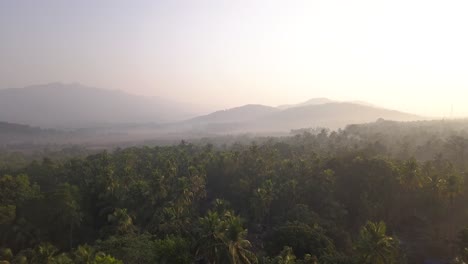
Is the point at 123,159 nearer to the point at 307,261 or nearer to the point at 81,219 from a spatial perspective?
the point at 81,219

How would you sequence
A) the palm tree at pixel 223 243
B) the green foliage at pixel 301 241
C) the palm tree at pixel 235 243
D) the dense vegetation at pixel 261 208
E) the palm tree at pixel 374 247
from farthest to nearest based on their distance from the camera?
the dense vegetation at pixel 261 208
the green foliage at pixel 301 241
the palm tree at pixel 374 247
the palm tree at pixel 223 243
the palm tree at pixel 235 243

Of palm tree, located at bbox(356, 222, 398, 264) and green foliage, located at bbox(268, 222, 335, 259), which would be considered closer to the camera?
palm tree, located at bbox(356, 222, 398, 264)

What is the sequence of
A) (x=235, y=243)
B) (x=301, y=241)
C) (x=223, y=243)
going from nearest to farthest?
(x=235, y=243) → (x=223, y=243) → (x=301, y=241)

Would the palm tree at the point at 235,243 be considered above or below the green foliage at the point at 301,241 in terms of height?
above

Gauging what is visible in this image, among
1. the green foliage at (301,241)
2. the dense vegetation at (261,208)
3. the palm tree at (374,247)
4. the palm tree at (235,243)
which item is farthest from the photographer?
the dense vegetation at (261,208)

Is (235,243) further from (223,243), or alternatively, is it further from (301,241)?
(301,241)

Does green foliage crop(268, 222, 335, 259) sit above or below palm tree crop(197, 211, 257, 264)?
below

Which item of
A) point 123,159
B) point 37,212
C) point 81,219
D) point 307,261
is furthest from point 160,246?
point 123,159

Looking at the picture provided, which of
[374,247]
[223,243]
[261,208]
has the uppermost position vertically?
[223,243]

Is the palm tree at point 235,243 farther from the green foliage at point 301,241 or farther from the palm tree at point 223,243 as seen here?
the green foliage at point 301,241

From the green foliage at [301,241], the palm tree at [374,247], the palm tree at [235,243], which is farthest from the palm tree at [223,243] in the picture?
the green foliage at [301,241]

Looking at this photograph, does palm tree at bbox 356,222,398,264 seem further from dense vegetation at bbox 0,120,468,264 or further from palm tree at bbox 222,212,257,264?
→ palm tree at bbox 222,212,257,264

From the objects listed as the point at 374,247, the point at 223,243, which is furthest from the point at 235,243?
the point at 374,247

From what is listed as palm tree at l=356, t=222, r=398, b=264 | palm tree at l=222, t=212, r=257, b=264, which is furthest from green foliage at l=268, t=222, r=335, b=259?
palm tree at l=222, t=212, r=257, b=264
